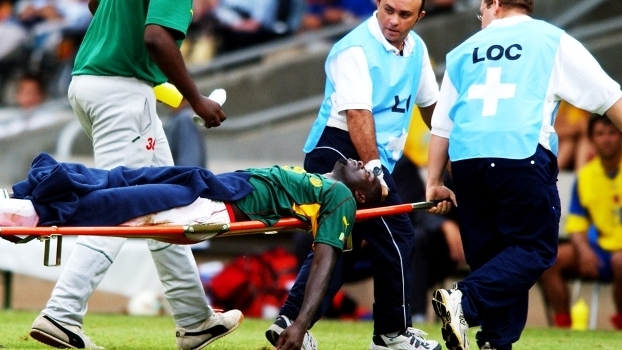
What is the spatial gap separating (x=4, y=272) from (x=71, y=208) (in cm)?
561

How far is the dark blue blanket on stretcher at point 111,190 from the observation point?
15.8 feet

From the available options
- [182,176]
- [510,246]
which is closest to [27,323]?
[182,176]

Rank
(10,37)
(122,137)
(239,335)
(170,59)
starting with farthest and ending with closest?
(10,37), (239,335), (122,137), (170,59)

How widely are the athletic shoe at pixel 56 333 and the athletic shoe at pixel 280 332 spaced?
89cm

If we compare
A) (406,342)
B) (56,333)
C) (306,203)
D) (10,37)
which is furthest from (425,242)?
(10,37)

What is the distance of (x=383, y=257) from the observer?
5.89 metres

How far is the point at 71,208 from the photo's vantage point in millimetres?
4816

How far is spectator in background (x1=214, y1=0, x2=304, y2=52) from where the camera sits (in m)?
14.0

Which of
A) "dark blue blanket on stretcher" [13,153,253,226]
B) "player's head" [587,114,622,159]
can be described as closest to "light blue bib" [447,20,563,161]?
"dark blue blanket on stretcher" [13,153,253,226]

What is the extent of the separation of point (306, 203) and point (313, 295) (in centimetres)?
44

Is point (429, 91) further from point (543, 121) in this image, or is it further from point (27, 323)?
point (27, 323)

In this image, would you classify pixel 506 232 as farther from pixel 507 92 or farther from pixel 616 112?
pixel 616 112

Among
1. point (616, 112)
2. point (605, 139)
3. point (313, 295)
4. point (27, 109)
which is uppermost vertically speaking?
point (616, 112)

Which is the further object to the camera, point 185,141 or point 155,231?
point 185,141
